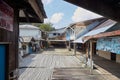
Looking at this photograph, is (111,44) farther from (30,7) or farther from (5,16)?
(5,16)

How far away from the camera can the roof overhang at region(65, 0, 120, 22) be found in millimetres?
3916

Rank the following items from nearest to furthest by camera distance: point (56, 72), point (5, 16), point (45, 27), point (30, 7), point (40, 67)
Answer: point (5, 16) → point (30, 7) → point (56, 72) → point (40, 67) → point (45, 27)

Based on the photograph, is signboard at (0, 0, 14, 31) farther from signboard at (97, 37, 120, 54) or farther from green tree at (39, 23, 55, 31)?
green tree at (39, 23, 55, 31)

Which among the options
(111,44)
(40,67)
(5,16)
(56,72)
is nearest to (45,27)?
(40,67)

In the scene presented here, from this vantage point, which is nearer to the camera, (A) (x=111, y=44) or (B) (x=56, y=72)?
(A) (x=111, y=44)

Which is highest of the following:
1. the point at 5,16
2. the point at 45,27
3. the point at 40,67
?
the point at 45,27

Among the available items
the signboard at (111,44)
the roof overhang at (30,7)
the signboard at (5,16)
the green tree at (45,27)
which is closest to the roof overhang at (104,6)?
the roof overhang at (30,7)

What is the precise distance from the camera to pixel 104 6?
4.08 metres

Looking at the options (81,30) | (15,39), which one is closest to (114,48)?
(15,39)

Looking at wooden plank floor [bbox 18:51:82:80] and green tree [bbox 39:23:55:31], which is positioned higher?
green tree [bbox 39:23:55:31]

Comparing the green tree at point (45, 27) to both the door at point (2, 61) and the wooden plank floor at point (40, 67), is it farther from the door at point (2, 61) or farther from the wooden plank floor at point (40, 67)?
the door at point (2, 61)

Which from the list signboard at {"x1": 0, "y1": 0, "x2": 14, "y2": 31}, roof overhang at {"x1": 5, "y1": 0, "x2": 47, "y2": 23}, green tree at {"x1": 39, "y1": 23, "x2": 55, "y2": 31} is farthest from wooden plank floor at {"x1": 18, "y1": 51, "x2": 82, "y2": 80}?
green tree at {"x1": 39, "y1": 23, "x2": 55, "y2": 31}

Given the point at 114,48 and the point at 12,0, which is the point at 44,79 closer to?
the point at 114,48

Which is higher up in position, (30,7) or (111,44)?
(30,7)
